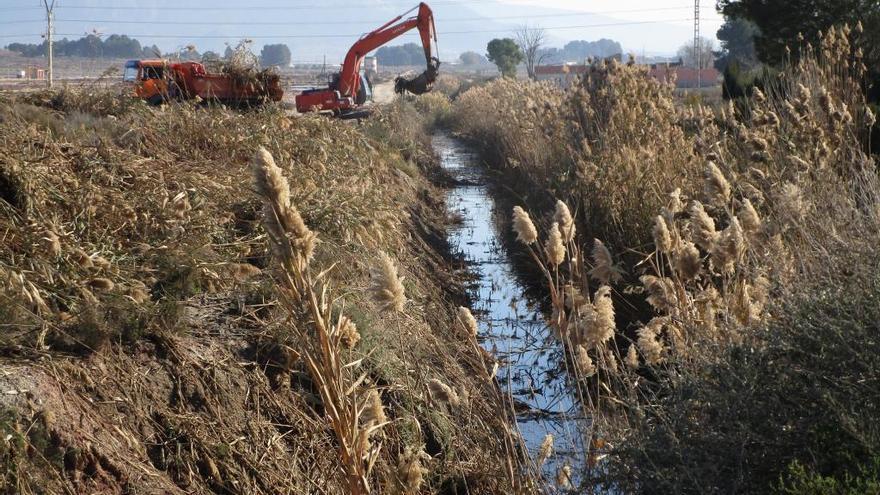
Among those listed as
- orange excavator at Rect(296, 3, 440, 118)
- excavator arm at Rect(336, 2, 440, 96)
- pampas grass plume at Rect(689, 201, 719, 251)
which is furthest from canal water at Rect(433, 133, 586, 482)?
excavator arm at Rect(336, 2, 440, 96)

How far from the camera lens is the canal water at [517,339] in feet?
17.9

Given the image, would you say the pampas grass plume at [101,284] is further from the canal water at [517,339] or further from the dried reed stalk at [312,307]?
the dried reed stalk at [312,307]

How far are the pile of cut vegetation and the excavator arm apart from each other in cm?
1852

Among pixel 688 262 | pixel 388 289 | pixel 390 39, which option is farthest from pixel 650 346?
pixel 390 39

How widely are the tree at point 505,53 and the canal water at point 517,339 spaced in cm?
7530

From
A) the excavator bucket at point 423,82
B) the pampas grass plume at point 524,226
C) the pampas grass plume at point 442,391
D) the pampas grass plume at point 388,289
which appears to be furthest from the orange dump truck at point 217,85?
the pampas grass plume at point 388,289

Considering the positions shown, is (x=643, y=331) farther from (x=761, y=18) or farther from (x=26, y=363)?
(x=761, y=18)

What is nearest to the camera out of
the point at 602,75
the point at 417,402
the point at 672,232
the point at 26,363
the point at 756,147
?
the point at 26,363

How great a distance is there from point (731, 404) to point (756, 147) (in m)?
2.51

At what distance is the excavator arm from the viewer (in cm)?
2541

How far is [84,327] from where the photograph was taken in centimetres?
428

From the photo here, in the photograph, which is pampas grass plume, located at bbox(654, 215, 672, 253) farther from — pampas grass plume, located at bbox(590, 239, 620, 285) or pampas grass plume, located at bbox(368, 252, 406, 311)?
pampas grass plume, located at bbox(368, 252, 406, 311)

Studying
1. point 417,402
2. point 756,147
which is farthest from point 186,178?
point 756,147

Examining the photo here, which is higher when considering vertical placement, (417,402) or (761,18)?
(761,18)
